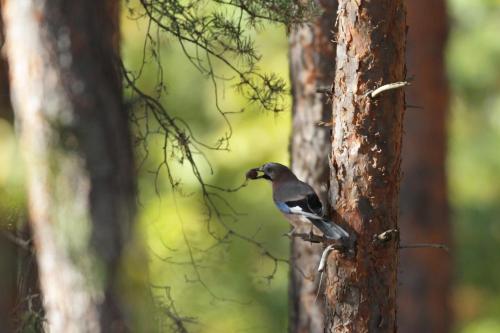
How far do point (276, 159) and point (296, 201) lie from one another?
7178 millimetres

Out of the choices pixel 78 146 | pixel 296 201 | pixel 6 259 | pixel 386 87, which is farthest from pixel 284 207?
pixel 78 146

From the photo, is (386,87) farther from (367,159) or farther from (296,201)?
(296,201)

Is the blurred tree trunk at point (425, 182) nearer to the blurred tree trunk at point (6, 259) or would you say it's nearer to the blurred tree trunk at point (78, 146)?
the blurred tree trunk at point (6, 259)

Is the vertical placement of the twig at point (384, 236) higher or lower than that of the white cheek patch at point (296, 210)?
lower

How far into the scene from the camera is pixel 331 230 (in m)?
5.97

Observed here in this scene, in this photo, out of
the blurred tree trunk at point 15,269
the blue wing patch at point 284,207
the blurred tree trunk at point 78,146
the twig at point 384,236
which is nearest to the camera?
the blurred tree trunk at point 78,146

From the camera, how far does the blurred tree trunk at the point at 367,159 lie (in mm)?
5996

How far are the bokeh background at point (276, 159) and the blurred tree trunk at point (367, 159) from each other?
7591 millimetres

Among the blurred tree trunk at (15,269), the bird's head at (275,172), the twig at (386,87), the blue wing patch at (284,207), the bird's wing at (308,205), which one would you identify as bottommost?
the blurred tree trunk at (15,269)

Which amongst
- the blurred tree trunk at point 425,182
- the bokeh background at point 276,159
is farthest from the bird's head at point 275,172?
the bokeh background at point 276,159

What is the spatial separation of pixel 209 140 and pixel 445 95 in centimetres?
452

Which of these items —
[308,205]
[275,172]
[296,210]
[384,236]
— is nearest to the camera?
[384,236]

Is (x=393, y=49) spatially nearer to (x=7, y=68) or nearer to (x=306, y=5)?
(x=306, y=5)

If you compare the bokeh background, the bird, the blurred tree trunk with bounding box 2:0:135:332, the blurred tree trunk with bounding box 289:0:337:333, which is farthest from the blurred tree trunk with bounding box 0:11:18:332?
the bokeh background
